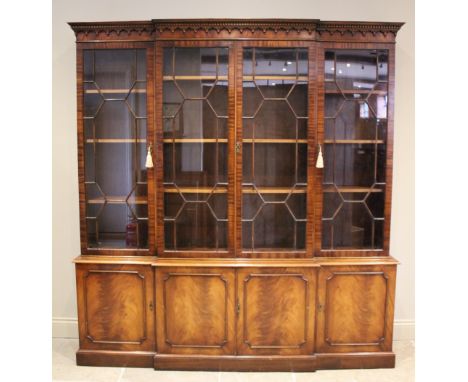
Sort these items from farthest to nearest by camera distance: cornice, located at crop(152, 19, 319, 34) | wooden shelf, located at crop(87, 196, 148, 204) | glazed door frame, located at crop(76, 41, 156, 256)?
wooden shelf, located at crop(87, 196, 148, 204) < glazed door frame, located at crop(76, 41, 156, 256) < cornice, located at crop(152, 19, 319, 34)

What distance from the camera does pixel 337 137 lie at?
8.92ft

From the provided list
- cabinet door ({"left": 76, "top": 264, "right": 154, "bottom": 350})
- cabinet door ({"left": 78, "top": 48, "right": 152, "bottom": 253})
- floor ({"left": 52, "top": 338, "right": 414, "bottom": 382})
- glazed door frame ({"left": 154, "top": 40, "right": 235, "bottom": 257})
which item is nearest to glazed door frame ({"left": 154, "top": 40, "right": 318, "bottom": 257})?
glazed door frame ({"left": 154, "top": 40, "right": 235, "bottom": 257})

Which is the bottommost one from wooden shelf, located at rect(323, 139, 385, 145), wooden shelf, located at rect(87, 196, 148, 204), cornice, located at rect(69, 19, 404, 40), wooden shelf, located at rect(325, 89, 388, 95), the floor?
the floor

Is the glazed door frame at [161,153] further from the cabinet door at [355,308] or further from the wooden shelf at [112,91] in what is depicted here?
the cabinet door at [355,308]

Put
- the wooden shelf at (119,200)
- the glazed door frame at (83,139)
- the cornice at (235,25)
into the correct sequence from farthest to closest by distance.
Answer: the wooden shelf at (119,200) → the glazed door frame at (83,139) → the cornice at (235,25)

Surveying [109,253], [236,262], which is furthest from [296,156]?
[109,253]

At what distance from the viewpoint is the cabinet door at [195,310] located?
2684 mm

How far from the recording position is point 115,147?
2.76 m

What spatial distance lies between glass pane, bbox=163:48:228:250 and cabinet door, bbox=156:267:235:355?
0.67ft

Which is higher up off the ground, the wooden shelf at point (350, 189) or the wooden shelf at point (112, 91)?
the wooden shelf at point (112, 91)

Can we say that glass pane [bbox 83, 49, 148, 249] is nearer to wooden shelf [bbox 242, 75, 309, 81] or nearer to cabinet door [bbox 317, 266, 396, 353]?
wooden shelf [bbox 242, 75, 309, 81]

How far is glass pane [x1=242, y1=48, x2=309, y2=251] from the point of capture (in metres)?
2.62

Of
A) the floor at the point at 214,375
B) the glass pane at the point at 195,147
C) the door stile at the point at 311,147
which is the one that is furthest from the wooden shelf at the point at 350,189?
the floor at the point at 214,375

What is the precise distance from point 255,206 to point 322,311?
0.88m
